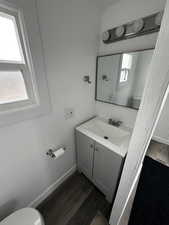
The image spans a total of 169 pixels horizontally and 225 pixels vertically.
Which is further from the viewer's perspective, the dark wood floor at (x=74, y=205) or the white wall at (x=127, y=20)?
the dark wood floor at (x=74, y=205)

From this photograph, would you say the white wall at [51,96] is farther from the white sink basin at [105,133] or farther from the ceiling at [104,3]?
the white sink basin at [105,133]

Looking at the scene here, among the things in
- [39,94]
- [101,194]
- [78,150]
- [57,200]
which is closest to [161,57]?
[39,94]

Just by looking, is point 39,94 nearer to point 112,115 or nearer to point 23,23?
point 23,23

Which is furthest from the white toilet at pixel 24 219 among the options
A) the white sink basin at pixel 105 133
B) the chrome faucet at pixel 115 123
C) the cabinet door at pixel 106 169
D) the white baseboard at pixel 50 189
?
the chrome faucet at pixel 115 123

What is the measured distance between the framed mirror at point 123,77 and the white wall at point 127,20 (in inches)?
3.3

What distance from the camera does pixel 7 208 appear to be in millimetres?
948

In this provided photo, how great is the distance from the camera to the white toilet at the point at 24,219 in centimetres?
77

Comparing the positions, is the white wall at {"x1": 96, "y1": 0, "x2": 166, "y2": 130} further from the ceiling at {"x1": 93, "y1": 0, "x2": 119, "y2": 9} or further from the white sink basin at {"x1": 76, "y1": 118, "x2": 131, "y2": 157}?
the white sink basin at {"x1": 76, "y1": 118, "x2": 131, "y2": 157}

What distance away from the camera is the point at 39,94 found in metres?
0.91

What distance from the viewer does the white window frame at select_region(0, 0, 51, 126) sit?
69cm

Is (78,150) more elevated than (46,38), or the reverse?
(46,38)

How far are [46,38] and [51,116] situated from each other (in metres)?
0.72

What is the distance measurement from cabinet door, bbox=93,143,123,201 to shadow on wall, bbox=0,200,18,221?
0.92m

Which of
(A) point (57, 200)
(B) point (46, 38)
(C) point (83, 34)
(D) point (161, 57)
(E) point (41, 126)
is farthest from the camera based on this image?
(A) point (57, 200)
